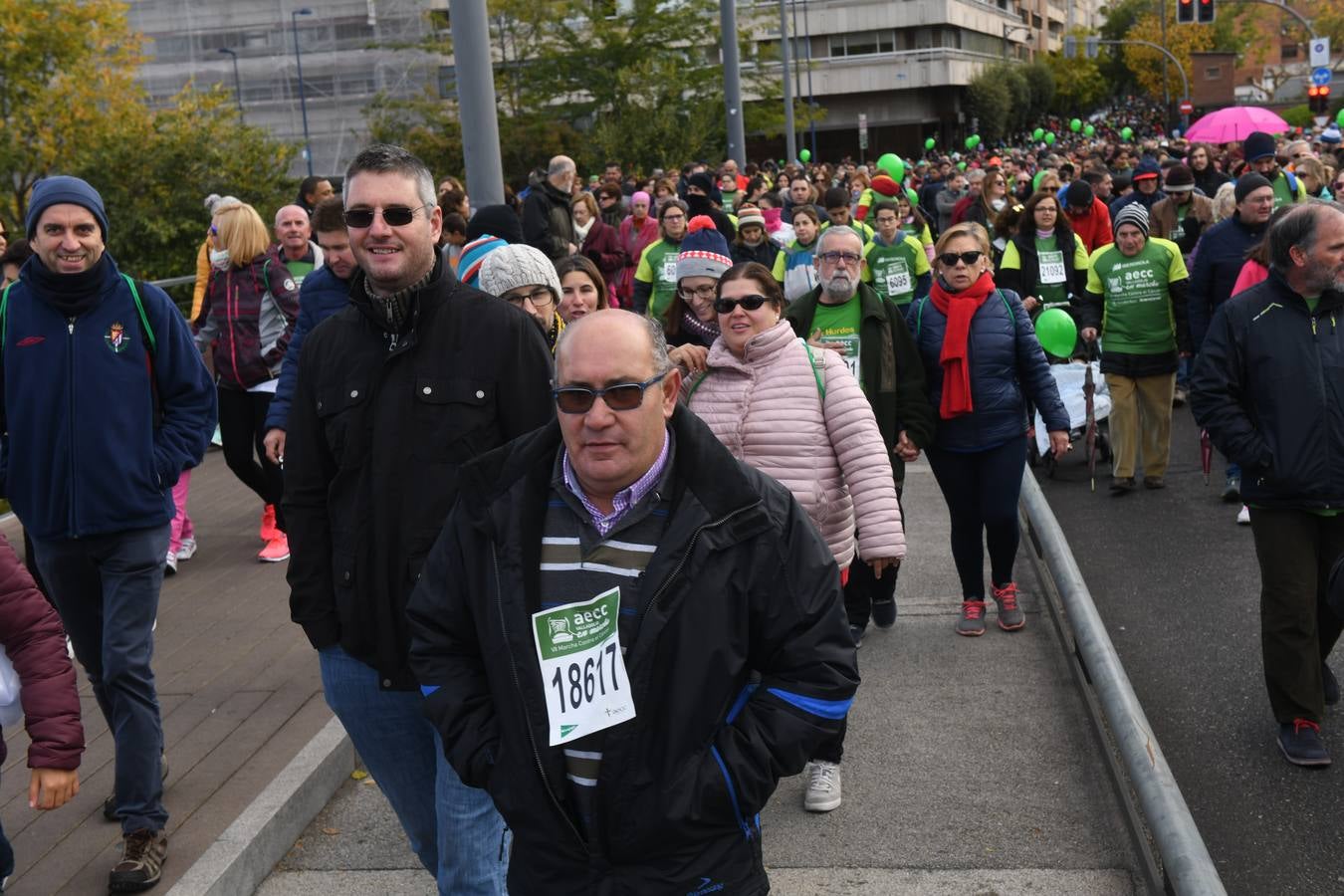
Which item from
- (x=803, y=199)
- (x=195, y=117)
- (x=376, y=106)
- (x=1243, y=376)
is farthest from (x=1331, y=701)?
(x=376, y=106)

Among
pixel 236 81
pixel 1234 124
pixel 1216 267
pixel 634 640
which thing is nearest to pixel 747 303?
pixel 634 640

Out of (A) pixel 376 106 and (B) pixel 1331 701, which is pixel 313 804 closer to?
(B) pixel 1331 701

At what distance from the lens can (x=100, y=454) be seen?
4555 mm

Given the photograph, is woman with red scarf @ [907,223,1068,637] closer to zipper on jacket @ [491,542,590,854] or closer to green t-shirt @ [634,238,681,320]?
green t-shirt @ [634,238,681,320]

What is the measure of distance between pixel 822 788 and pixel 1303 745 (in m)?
1.80

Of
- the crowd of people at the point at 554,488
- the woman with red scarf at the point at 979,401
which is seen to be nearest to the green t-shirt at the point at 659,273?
the crowd of people at the point at 554,488

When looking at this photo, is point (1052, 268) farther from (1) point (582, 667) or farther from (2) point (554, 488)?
(1) point (582, 667)

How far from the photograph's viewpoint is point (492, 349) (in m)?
3.52

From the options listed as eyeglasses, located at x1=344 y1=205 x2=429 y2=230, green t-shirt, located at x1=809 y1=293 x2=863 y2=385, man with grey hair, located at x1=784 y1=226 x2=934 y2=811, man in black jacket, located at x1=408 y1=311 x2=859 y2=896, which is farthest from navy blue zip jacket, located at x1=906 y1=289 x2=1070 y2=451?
man in black jacket, located at x1=408 y1=311 x2=859 y2=896

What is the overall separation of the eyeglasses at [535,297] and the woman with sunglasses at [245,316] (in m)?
2.94

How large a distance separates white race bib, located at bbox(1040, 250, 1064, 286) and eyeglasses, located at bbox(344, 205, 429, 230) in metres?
8.60

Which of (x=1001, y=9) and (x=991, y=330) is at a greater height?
(x=1001, y=9)

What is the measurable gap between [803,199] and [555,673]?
14.5 meters

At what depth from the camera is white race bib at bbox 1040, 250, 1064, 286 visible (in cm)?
1140
